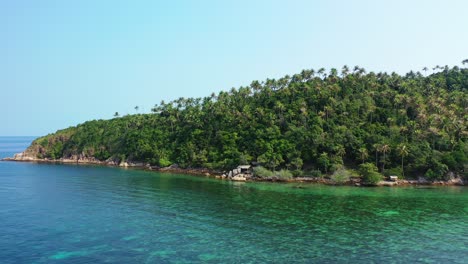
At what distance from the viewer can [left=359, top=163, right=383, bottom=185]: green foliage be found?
8375 cm

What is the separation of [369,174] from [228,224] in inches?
2045

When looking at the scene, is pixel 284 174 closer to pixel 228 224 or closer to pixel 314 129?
pixel 314 129

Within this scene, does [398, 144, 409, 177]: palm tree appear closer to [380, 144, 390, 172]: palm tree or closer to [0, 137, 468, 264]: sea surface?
[380, 144, 390, 172]: palm tree

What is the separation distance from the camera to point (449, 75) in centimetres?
14912

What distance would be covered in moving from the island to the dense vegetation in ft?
1.13

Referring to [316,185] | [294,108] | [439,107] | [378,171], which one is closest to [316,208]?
[316,185]

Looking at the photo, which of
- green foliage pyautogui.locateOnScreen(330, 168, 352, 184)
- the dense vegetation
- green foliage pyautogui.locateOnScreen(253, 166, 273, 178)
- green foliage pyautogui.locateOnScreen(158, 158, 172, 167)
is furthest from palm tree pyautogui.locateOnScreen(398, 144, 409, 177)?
green foliage pyautogui.locateOnScreen(158, 158, 172, 167)

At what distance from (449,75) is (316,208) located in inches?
5060

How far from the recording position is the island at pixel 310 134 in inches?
3593

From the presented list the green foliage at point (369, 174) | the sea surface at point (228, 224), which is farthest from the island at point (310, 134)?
the sea surface at point (228, 224)

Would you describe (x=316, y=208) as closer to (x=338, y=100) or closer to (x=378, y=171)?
(x=378, y=171)

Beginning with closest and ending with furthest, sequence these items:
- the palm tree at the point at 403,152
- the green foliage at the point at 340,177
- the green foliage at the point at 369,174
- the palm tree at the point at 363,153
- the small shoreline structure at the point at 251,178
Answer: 1. the green foliage at the point at 369,174
2. the small shoreline structure at the point at 251,178
3. the green foliage at the point at 340,177
4. the palm tree at the point at 403,152
5. the palm tree at the point at 363,153

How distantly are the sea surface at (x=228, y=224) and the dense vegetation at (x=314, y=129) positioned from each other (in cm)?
1829

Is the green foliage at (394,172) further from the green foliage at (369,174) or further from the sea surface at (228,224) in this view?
the sea surface at (228,224)
